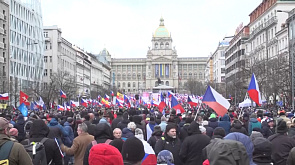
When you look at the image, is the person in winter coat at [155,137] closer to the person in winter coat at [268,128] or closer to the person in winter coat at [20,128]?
the person in winter coat at [268,128]

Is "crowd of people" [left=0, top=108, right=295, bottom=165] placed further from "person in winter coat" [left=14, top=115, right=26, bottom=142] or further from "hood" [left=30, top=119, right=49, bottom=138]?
"person in winter coat" [left=14, top=115, right=26, bottom=142]

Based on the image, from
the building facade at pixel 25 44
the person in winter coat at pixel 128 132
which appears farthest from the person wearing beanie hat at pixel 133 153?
the building facade at pixel 25 44

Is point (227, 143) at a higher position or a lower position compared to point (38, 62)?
lower

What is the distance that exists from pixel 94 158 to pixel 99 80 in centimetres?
14149

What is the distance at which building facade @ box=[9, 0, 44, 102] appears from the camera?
64.1 metres

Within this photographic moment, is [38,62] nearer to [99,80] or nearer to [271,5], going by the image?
[271,5]

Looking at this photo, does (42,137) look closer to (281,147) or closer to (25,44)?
(281,147)

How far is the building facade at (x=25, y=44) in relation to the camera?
64125 mm

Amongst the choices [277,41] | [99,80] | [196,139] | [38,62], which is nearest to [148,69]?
[99,80]

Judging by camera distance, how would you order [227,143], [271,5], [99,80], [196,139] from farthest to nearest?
[99,80]
[271,5]
[196,139]
[227,143]

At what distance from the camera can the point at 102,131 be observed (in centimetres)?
788

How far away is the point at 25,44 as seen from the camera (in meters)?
69.8

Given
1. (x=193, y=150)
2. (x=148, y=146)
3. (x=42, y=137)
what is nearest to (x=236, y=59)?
(x=193, y=150)

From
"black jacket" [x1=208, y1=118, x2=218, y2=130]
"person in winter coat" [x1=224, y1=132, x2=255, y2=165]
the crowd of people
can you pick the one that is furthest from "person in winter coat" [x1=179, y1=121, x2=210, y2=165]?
"black jacket" [x1=208, y1=118, x2=218, y2=130]
